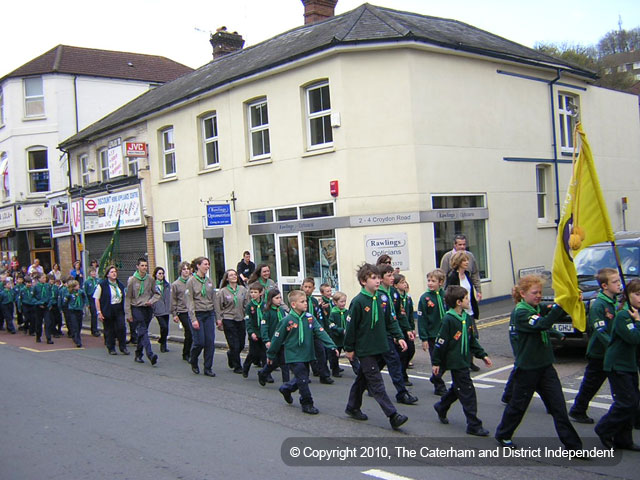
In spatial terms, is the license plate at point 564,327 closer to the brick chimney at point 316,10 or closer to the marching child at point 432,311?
the marching child at point 432,311

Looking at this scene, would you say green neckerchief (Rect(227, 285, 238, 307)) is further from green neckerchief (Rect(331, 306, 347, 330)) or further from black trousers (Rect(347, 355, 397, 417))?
black trousers (Rect(347, 355, 397, 417))

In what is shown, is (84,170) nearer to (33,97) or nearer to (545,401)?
(33,97)

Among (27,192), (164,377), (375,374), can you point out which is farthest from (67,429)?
(27,192)

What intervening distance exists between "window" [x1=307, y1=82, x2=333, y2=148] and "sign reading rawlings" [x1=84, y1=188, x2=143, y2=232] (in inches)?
355

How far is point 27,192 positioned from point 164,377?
80.9 ft

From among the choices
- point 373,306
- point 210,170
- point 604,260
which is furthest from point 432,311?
point 210,170

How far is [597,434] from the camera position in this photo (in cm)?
560

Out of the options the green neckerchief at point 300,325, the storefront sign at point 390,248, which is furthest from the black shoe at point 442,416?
the storefront sign at point 390,248

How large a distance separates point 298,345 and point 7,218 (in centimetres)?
2937

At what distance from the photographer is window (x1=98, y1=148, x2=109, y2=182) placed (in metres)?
24.7

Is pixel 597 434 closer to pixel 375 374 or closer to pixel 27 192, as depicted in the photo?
pixel 375 374

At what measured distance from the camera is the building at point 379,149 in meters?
14.4

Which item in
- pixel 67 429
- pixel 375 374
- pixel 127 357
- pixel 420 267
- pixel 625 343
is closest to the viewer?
pixel 625 343

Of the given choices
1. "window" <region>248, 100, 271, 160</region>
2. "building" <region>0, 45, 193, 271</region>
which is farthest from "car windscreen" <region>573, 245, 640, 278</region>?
"building" <region>0, 45, 193, 271</region>
